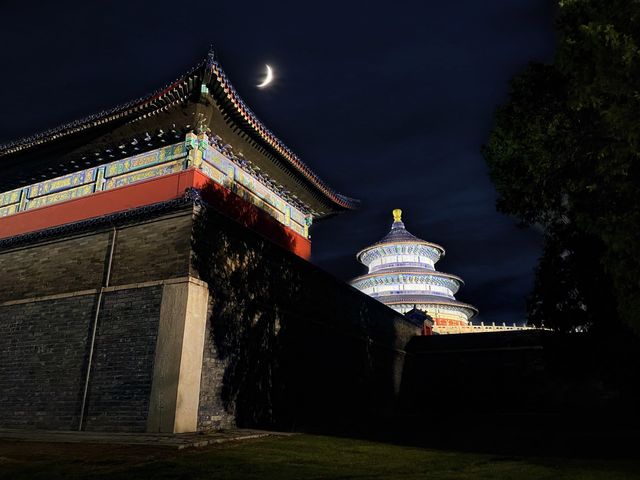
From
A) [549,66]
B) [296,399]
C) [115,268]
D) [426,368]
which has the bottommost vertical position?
[296,399]

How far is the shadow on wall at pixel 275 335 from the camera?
11.0 metres

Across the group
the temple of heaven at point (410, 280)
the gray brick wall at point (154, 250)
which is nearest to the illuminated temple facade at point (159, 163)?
the gray brick wall at point (154, 250)

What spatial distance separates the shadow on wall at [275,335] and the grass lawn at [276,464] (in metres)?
3.04

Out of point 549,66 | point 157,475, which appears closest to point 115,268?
point 157,475

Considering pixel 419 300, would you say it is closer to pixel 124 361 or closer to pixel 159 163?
pixel 159 163

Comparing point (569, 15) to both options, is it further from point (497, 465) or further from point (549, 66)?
point (497, 465)

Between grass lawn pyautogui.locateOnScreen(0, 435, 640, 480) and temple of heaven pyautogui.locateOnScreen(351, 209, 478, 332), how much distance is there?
977 inches

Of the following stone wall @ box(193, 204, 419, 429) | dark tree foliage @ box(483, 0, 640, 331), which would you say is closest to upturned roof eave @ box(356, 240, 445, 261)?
stone wall @ box(193, 204, 419, 429)

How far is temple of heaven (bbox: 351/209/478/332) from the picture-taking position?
34.6m

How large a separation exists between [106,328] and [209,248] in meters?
2.81

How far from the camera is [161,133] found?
1309 cm

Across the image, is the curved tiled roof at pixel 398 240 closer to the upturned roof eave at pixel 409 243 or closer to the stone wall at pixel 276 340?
the upturned roof eave at pixel 409 243

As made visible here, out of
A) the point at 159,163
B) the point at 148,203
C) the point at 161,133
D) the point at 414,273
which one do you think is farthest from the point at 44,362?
the point at 414,273

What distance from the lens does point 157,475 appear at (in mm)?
5742
